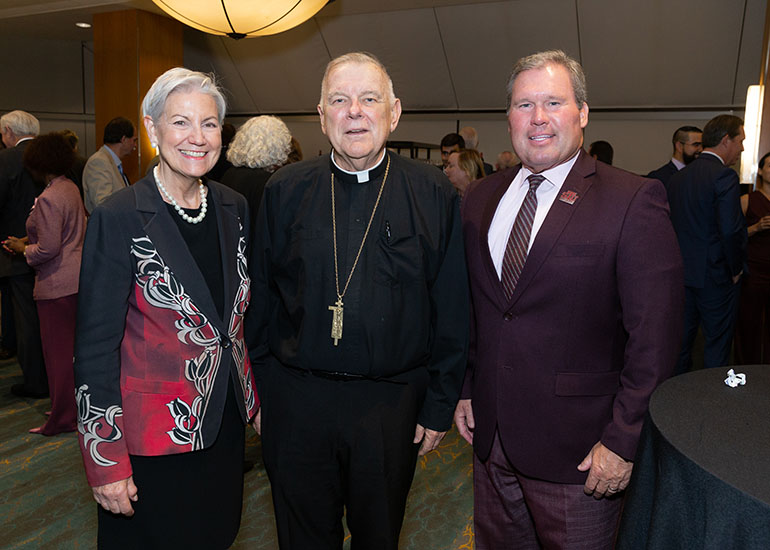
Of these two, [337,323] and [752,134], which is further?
[752,134]

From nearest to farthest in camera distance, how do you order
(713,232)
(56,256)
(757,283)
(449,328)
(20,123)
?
(449,328) → (56,256) → (713,232) → (20,123) → (757,283)

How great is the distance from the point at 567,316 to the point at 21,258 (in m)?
3.93

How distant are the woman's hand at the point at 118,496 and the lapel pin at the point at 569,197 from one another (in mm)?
1318

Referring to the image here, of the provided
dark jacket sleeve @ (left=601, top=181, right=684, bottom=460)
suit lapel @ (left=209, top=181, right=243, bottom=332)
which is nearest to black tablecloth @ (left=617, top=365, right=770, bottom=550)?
dark jacket sleeve @ (left=601, top=181, right=684, bottom=460)

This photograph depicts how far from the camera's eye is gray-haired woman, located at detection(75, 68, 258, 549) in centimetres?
147

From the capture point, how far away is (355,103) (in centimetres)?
170

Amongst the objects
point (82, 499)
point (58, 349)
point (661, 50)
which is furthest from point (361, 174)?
point (661, 50)

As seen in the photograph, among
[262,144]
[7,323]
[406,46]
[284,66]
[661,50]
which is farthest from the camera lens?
[284,66]

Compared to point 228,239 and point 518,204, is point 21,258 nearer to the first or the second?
point 228,239

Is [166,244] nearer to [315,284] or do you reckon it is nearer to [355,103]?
[315,284]

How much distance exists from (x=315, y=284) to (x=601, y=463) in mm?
893

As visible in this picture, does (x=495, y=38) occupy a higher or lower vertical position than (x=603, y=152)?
higher

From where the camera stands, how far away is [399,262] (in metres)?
1.72

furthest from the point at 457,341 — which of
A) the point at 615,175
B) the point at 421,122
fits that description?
the point at 421,122
